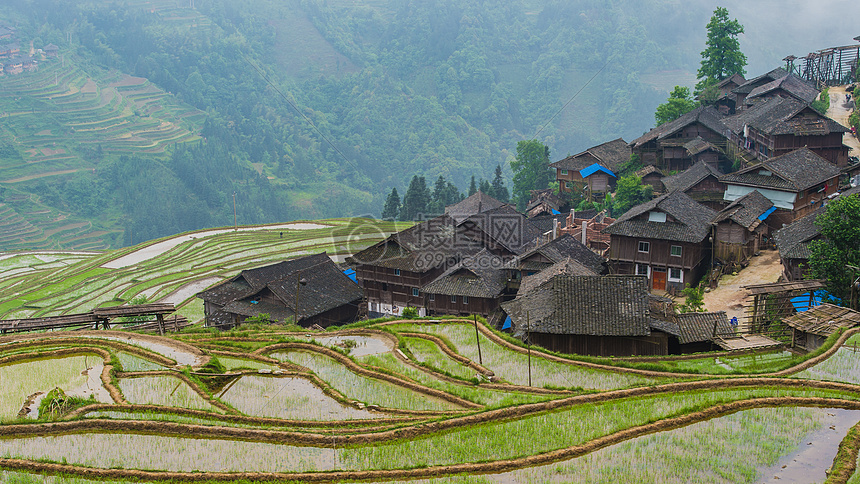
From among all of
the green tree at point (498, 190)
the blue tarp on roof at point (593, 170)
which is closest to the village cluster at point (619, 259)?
the blue tarp on roof at point (593, 170)

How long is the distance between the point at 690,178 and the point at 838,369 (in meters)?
25.6

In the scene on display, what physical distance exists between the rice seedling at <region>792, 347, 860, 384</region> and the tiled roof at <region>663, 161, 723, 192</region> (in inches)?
872

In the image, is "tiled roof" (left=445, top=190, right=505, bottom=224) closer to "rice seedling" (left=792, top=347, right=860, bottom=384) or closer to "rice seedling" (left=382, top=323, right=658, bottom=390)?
"rice seedling" (left=382, top=323, right=658, bottom=390)

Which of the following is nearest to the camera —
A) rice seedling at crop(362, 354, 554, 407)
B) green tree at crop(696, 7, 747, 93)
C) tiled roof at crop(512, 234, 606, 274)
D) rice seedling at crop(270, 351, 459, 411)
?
rice seedling at crop(362, 354, 554, 407)

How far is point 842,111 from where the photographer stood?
158 feet

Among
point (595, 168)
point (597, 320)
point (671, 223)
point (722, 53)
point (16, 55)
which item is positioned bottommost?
point (597, 320)

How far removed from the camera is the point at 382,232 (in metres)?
53.4

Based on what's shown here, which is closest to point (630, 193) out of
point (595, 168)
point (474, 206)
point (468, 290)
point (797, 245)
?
point (595, 168)

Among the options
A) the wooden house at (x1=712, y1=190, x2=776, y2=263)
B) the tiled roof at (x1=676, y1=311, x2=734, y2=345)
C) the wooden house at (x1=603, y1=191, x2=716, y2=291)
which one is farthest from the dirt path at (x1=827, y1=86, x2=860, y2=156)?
A: the tiled roof at (x1=676, y1=311, x2=734, y2=345)

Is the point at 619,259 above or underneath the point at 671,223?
underneath

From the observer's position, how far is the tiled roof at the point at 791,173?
108 ft

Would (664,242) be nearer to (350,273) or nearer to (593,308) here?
(593,308)

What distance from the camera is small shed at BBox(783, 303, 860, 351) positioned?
61.9 feet

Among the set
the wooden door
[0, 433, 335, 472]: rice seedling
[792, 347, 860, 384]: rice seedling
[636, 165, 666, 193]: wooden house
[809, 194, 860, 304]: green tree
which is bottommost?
[0, 433, 335, 472]: rice seedling
